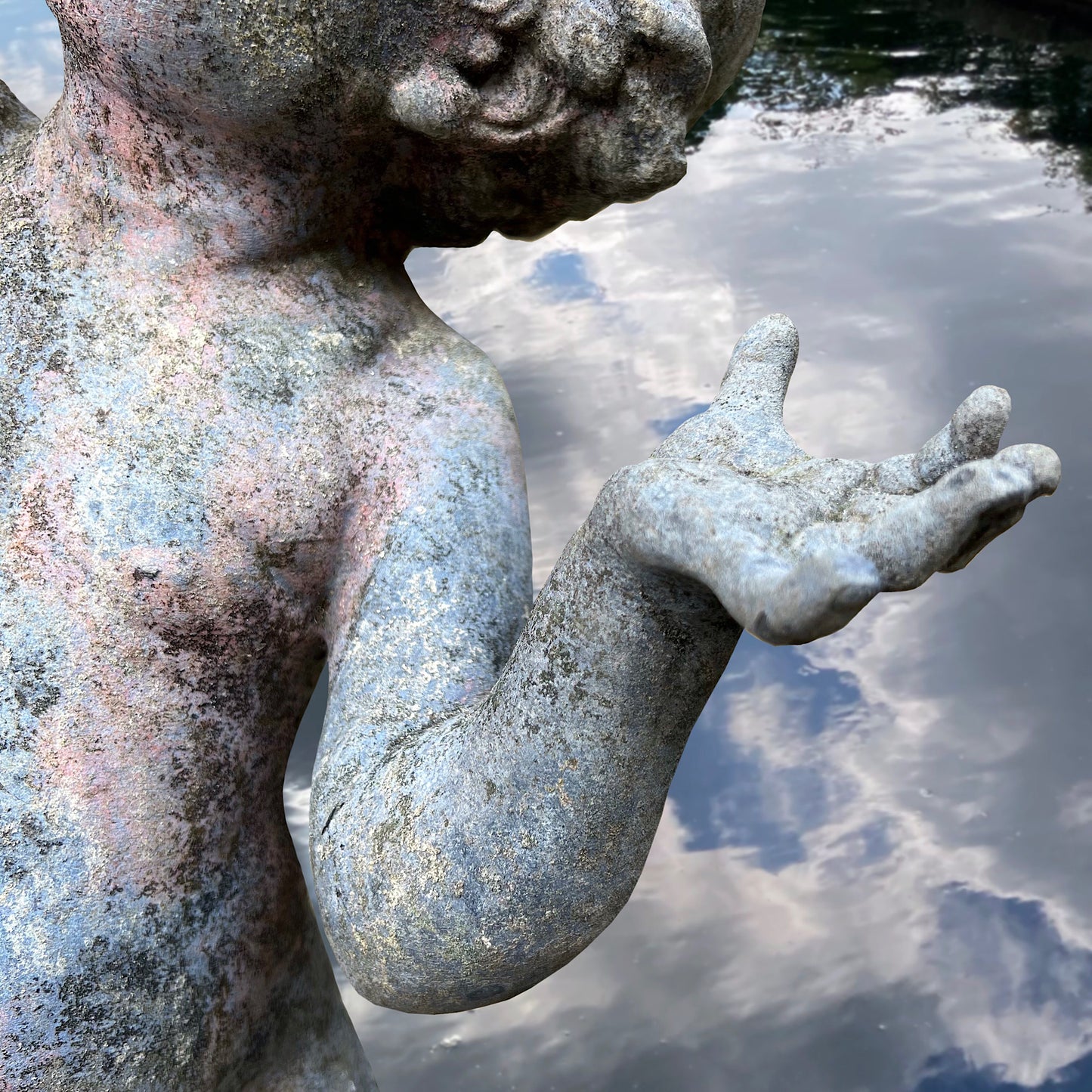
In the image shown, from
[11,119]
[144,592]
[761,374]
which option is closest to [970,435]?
[761,374]

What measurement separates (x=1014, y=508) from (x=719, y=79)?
633 mm

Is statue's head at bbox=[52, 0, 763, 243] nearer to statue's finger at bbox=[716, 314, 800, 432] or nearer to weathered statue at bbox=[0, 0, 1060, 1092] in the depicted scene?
weathered statue at bbox=[0, 0, 1060, 1092]

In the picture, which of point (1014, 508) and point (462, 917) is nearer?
point (1014, 508)

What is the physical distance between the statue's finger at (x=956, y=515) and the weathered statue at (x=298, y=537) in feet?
A: 0.55

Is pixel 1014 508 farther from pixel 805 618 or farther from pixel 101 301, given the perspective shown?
pixel 101 301

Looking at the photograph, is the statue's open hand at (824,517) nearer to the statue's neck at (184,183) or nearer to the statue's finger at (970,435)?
the statue's finger at (970,435)

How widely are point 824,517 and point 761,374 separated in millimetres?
243

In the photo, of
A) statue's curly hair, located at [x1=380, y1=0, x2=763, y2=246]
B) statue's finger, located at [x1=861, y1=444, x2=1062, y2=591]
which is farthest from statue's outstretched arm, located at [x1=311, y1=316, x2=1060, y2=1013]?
statue's curly hair, located at [x1=380, y1=0, x2=763, y2=246]

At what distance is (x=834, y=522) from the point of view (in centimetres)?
79

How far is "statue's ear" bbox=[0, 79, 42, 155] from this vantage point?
1.35 metres

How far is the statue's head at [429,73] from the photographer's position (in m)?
1.01

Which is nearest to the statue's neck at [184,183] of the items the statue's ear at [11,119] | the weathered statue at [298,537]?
the weathered statue at [298,537]

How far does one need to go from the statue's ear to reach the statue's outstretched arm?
0.57m

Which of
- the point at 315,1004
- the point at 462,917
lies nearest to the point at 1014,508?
the point at 462,917
